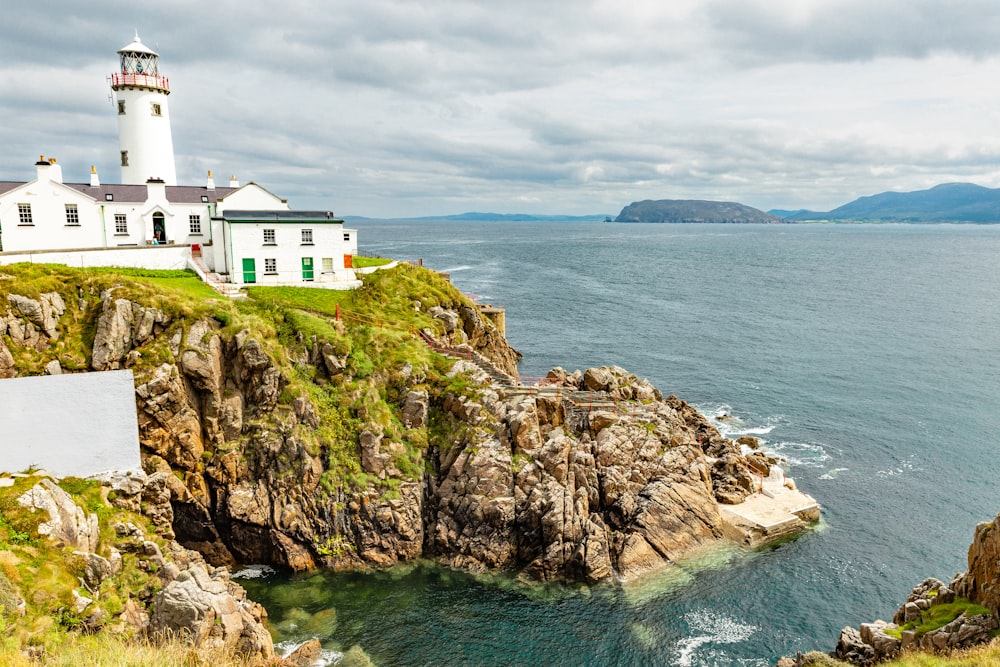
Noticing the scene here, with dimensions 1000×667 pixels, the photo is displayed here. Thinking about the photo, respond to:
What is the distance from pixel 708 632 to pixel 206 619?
73.3 feet

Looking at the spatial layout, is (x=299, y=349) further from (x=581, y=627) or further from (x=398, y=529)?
(x=581, y=627)

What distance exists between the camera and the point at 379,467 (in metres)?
34.4

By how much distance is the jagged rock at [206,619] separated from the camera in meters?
22.5

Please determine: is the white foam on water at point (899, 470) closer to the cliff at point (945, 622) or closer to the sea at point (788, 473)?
the sea at point (788, 473)

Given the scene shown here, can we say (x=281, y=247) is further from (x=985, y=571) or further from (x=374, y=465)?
(x=985, y=571)

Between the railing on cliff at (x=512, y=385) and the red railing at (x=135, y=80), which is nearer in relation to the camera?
the railing on cliff at (x=512, y=385)

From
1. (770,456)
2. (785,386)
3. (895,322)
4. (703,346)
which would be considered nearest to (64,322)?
(770,456)

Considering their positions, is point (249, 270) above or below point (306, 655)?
above

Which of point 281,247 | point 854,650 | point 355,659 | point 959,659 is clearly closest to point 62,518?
point 355,659

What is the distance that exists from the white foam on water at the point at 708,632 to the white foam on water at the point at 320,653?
15.2 m

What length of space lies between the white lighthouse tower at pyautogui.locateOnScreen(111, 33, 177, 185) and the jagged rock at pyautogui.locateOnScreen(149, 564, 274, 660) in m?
41.3

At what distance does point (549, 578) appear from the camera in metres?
31.9

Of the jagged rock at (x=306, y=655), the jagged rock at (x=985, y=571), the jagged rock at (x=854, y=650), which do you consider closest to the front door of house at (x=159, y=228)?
the jagged rock at (x=306, y=655)

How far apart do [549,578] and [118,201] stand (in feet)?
142
